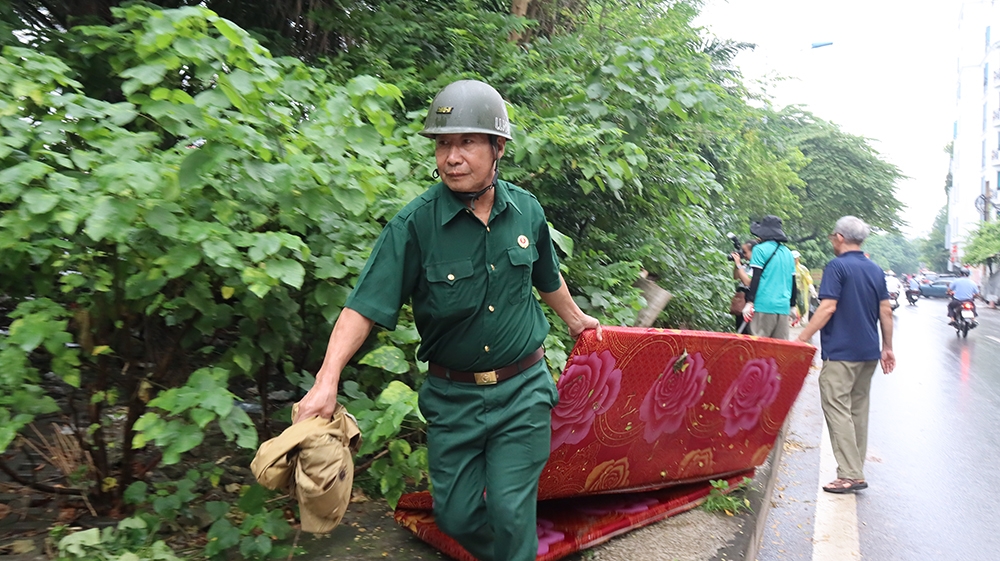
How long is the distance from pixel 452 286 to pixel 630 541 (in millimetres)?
1738

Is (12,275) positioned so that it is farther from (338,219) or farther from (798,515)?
(798,515)

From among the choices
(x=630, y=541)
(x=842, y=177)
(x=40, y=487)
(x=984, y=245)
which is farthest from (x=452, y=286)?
(x=984, y=245)

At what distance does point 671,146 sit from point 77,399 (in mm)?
4517

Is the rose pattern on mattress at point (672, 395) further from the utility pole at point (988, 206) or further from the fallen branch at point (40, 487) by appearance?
the utility pole at point (988, 206)

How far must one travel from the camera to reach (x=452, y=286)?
2.63 m

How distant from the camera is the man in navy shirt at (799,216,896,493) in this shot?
5.22 meters

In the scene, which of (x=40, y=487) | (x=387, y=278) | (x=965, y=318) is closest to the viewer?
(x=387, y=278)

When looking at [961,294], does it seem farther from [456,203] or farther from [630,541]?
[456,203]

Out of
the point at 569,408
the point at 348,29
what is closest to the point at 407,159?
the point at 569,408

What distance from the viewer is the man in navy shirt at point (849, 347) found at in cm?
522

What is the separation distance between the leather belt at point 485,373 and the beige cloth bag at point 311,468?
1.91 ft

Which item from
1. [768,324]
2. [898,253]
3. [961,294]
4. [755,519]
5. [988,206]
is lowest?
[898,253]

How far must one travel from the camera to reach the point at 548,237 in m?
2.98

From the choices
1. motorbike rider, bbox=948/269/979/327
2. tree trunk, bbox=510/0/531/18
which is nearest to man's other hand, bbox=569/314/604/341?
tree trunk, bbox=510/0/531/18
